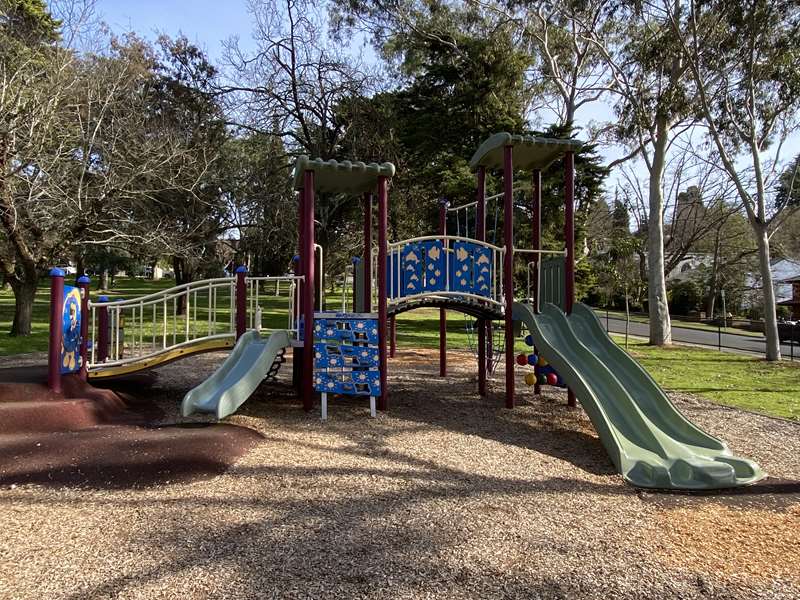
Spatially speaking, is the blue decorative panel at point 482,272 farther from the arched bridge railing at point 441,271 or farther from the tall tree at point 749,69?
the tall tree at point 749,69

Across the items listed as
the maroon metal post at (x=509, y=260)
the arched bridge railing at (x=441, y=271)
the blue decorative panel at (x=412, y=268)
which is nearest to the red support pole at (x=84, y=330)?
the arched bridge railing at (x=441, y=271)

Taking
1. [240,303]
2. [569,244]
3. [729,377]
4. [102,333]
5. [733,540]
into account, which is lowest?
[733,540]

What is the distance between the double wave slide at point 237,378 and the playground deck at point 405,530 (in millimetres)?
647

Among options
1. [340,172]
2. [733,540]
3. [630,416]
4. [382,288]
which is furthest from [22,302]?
[733,540]

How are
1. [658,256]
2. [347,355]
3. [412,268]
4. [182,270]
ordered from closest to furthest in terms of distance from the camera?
[347,355] < [412,268] < [658,256] < [182,270]

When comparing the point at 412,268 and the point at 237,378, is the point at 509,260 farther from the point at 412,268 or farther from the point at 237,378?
Answer: the point at 237,378

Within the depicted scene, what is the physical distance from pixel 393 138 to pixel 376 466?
1638 cm

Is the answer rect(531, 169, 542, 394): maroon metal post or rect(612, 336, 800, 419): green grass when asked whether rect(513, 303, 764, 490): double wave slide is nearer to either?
rect(531, 169, 542, 394): maroon metal post

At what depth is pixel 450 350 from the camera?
53.3 feet

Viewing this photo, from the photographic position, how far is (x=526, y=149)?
319 inches

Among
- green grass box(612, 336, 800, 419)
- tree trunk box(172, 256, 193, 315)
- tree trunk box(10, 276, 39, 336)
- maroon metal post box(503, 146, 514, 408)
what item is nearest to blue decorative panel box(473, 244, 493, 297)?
maroon metal post box(503, 146, 514, 408)

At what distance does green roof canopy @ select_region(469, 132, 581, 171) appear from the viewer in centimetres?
789

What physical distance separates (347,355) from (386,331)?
2.09 feet

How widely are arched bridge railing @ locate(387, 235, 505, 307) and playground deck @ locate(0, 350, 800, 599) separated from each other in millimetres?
2384
